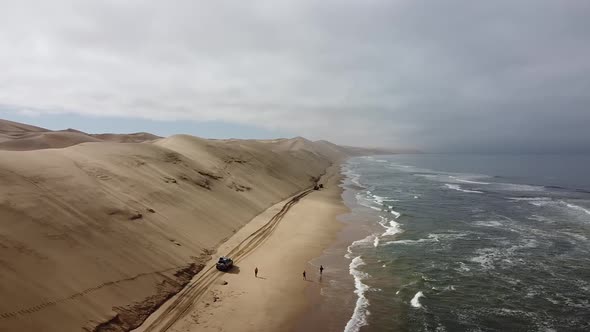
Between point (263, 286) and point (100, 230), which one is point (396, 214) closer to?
point (263, 286)

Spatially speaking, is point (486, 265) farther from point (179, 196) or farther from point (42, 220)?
point (42, 220)

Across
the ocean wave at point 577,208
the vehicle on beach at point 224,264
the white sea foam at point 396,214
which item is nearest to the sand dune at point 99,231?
the vehicle on beach at point 224,264

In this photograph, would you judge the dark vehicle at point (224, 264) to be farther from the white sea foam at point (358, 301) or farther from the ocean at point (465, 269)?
the white sea foam at point (358, 301)

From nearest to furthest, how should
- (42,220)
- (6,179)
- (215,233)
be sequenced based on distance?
(42,220) → (6,179) → (215,233)

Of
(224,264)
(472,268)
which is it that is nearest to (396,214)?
(472,268)

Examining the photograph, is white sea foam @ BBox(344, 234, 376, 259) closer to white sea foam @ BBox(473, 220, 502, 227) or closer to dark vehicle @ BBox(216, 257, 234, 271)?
dark vehicle @ BBox(216, 257, 234, 271)

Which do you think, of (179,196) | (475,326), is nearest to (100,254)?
(179,196)
